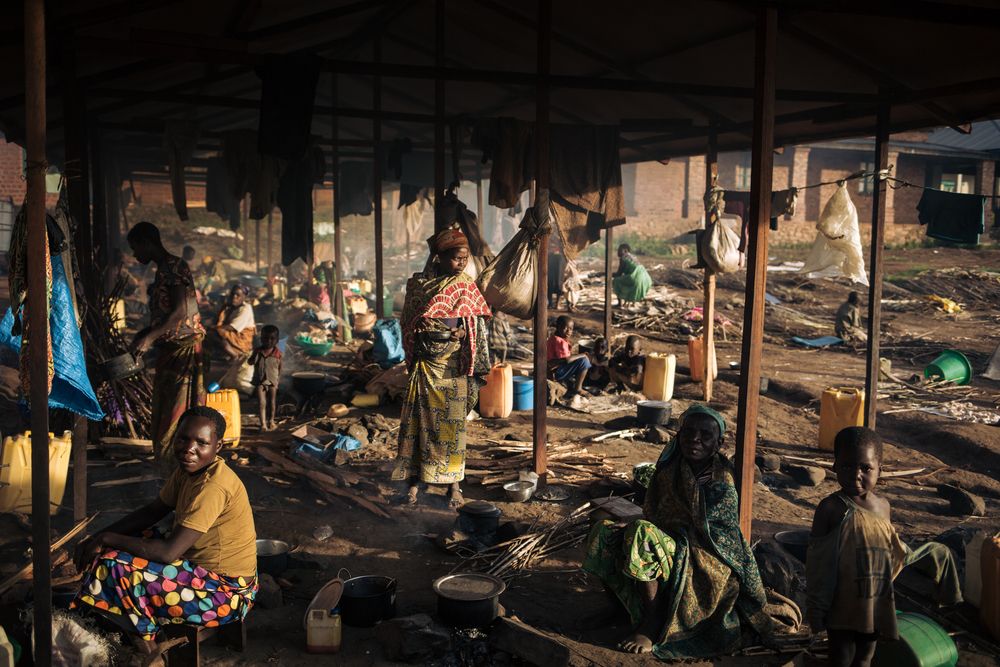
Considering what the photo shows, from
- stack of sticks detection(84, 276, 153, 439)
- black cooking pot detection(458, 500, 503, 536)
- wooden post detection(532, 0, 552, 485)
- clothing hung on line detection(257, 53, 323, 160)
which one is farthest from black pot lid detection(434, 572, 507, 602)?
stack of sticks detection(84, 276, 153, 439)

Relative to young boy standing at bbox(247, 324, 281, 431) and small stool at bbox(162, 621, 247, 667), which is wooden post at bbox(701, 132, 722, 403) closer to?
young boy standing at bbox(247, 324, 281, 431)

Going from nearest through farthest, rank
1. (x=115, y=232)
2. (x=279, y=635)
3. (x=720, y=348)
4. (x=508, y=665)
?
(x=508, y=665), (x=279, y=635), (x=720, y=348), (x=115, y=232)

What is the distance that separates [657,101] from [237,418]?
5471mm

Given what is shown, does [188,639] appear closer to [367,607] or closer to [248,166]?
[367,607]

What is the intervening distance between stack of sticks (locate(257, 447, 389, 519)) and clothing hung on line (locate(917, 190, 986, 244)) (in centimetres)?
620

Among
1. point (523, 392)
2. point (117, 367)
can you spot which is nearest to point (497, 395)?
point (523, 392)

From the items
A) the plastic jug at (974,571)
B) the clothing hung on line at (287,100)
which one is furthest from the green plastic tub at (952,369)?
the clothing hung on line at (287,100)

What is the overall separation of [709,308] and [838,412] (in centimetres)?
198

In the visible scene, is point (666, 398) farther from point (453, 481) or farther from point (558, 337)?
point (453, 481)

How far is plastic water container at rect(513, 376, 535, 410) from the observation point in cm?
787

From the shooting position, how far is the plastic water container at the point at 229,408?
5.96 m

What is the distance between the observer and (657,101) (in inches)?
307

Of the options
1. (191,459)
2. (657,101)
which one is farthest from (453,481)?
(657,101)

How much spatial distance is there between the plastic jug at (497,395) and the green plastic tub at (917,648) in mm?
4786
